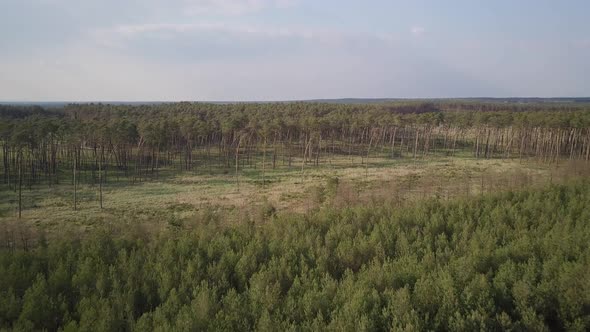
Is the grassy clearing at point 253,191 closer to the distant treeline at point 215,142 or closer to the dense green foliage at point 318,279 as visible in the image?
the distant treeline at point 215,142

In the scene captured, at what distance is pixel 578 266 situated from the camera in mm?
13859

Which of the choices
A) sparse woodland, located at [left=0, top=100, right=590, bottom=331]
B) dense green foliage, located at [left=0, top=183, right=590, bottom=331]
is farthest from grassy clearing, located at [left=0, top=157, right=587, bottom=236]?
dense green foliage, located at [left=0, top=183, right=590, bottom=331]

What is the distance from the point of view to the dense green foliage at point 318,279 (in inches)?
480

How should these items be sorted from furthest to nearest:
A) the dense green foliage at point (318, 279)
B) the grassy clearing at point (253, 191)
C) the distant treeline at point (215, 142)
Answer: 1. the distant treeline at point (215, 142)
2. the grassy clearing at point (253, 191)
3. the dense green foliage at point (318, 279)

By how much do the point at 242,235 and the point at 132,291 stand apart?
7723 millimetres

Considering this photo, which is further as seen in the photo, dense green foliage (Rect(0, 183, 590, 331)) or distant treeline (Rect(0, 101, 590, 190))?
distant treeline (Rect(0, 101, 590, 190))

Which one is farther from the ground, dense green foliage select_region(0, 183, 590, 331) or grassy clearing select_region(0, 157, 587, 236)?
dense green foliage select_region(0, 183, 590, 331)

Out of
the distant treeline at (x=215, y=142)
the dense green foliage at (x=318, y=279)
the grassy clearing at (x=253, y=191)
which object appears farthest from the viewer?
the distant treeline at (x=215, y=142)

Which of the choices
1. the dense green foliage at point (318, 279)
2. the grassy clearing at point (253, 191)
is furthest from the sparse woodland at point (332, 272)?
the grassy clearing at point (253, 191)

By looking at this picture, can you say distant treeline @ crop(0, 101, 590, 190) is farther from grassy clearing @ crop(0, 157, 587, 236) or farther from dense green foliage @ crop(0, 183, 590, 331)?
dense green foliage @ crop(0, 183, 590, 331)

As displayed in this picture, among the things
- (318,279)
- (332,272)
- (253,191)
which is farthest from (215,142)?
(318,279)

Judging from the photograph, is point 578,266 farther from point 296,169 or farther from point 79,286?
point 296,169

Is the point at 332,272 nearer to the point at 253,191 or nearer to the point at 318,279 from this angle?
the point at 318,279

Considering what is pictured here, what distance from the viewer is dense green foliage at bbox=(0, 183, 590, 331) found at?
12.2 m
